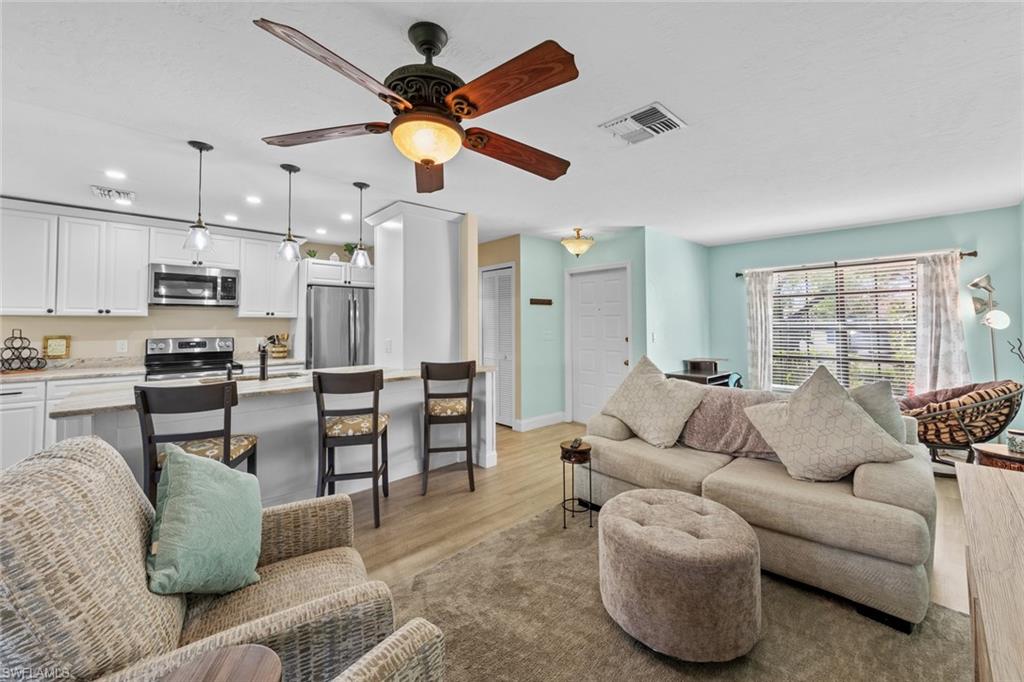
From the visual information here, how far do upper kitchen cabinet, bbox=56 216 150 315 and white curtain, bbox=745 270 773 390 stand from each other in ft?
22.9

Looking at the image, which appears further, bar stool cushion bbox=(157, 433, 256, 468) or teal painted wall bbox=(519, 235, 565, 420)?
teal painted wall bbox=(519, 235, 565, 420)

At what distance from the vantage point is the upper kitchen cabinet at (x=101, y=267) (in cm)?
372

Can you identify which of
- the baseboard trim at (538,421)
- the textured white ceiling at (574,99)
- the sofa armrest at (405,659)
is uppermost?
the textured white ceiling at (574,99)

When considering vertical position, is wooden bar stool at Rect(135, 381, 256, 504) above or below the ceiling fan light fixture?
below

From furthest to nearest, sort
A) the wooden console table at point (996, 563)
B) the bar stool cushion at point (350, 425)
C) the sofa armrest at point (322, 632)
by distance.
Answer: the bar stool cushion at point (350, 425)
the sofa armrest at point (322, 632)
the wooden console table at point (996, 563)

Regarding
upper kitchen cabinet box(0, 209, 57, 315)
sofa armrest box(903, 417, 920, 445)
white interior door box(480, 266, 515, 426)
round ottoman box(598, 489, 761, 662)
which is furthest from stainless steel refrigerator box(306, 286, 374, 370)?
sofa armrest box(903, 417, 920, 445)

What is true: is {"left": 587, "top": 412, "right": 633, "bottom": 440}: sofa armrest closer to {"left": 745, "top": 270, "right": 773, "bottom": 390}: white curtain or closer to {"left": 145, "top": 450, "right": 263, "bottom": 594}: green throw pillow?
{"left": 145, "top": 450, "right": 263, "bottom": 594}: green throw pillow

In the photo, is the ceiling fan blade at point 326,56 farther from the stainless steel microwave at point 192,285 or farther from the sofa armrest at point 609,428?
the stainless steel microwave at point 192,285

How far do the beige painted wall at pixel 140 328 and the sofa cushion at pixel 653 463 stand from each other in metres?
4.34

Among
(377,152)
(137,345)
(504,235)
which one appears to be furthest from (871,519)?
(137,345)

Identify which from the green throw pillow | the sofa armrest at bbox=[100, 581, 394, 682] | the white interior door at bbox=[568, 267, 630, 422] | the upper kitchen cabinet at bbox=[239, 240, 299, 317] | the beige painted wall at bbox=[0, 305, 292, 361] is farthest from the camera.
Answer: the white interior door at bbox=[568, 267, 630, 422]

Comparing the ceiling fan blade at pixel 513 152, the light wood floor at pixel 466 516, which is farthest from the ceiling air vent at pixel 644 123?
the light wood floor at pixel 466 516

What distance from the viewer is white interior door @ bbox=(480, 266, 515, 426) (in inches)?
210

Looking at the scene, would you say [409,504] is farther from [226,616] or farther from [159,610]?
[159,610]
